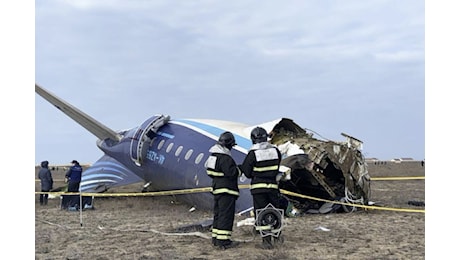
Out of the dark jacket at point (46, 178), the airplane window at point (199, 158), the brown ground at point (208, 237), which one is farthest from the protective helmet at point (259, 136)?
the dark jacket at point (46, 178)

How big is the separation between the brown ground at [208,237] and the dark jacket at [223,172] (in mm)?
1109

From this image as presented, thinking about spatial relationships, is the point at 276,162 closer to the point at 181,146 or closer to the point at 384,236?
the point at 384,236

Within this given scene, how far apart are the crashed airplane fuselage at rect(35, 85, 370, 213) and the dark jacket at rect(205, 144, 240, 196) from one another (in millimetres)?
3509

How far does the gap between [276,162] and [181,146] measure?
7.14 meters

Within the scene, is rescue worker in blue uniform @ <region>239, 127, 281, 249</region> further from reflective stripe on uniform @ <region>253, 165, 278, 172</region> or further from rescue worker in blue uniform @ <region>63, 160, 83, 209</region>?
rescue worker in blue uniform @ <region>63, 160, 83, 209</region>

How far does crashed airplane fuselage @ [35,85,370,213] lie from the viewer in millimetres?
13156

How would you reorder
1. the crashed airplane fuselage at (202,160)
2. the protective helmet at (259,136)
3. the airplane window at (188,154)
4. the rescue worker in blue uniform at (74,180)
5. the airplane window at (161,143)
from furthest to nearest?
1. the rescue worker in blue uniform at (74,180)
2. the airplane window at (161,143)
3. the airplane window at (188,154)
4. the crashed airplane fuselage at (202,160)
5. the protective helmet at (259,136)

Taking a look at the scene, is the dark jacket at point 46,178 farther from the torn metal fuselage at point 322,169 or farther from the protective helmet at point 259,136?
the protective helmet at point 259,136

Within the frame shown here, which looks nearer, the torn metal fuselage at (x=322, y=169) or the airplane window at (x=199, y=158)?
the torn metal fuselage at (x=322, y=169)

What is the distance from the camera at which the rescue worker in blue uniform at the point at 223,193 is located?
873 cm

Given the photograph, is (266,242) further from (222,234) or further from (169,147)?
(169,147)

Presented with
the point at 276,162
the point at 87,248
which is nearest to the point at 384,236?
the point at 276,162

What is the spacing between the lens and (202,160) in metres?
14.0

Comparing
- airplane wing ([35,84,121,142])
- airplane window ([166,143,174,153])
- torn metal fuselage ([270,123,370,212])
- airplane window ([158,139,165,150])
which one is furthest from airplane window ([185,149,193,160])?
airplane wing ([35,84,121,142])
